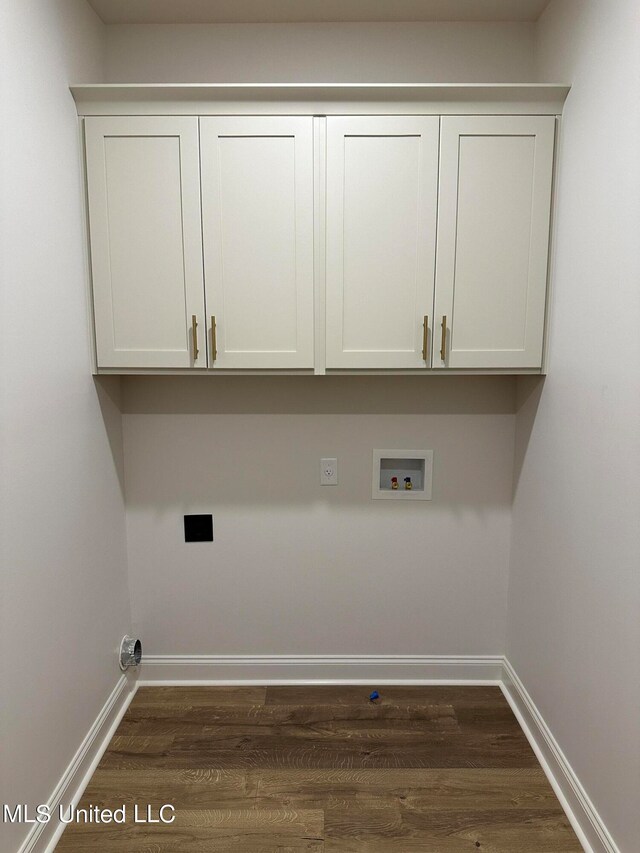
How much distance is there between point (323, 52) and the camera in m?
1.98

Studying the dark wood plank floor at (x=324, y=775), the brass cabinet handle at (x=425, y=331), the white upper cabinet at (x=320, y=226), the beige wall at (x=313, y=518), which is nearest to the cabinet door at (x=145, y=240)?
the white upper cabinet at (x=320, y=226)

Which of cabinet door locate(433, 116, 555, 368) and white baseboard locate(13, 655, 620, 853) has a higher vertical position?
cabinet door locate(433, 116, 555, 368)

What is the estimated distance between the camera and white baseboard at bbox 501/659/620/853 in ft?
5.08

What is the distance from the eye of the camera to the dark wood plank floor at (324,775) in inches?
63.9

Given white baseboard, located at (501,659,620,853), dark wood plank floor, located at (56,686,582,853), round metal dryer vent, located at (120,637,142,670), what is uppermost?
round metal dryer vent, located at (120,637,142,670)

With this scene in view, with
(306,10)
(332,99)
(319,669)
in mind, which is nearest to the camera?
(332,99)

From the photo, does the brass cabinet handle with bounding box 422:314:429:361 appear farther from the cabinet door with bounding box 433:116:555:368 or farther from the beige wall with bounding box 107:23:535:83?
the beige wall with bounding box 107:23:535:83

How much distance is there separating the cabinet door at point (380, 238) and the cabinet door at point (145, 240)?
19.0 inches

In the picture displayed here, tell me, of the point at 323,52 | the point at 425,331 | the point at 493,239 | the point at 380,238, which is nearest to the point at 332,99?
the point at 323,52

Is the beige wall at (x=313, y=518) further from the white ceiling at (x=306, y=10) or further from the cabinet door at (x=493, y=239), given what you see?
the white ceiling at (x=306, y=10)

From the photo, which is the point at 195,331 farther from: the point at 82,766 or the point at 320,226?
the point at 82,766

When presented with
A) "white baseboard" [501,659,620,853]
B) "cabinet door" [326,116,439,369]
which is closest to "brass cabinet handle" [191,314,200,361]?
"cabinet door" [326,116,439,369]

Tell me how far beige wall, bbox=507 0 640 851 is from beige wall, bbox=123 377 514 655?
30 cm

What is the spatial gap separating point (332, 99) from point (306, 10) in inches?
16.5
